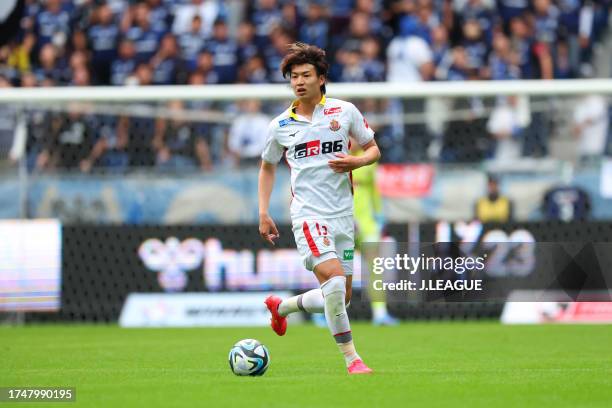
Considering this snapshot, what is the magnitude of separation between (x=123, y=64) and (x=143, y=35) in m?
0.71

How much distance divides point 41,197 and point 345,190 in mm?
7766

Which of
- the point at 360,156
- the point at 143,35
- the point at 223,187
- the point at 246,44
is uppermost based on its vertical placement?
the point at 143,35

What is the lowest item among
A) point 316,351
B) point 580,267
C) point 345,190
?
point 316,351

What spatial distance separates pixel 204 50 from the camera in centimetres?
1966

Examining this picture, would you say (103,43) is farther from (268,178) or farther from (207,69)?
(268,178)

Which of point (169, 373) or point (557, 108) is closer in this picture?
point (169, 373)

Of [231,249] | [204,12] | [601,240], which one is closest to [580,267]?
[601,240]

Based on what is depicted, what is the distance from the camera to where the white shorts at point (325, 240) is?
26.6 ft

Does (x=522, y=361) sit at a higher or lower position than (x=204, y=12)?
lower

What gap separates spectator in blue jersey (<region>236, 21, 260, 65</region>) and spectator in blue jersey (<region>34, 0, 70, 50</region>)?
293 centimetres

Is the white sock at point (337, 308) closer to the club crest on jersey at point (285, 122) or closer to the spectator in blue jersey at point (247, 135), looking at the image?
the club crest on jersey at point (285, 122)

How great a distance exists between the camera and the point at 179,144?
50.6 feet

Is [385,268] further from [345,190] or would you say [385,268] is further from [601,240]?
[601,240]

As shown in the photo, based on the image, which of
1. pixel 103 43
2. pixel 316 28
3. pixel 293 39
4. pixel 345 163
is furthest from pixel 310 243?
pixel 103 43
